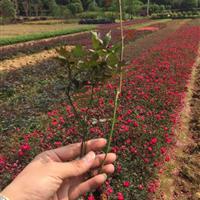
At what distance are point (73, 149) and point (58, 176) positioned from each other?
344mm

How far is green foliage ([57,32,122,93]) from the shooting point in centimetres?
186

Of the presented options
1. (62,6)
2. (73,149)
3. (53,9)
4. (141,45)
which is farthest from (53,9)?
(73,149)

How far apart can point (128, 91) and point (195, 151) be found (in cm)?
236

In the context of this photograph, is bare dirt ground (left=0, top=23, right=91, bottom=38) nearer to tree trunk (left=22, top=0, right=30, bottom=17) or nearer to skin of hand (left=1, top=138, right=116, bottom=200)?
skin of hand (left=1, top=138, right=116, bottom=200)

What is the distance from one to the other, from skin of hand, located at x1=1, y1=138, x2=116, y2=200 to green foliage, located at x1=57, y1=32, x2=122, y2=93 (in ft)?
1.88

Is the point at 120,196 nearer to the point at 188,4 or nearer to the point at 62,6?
the point at 62,6

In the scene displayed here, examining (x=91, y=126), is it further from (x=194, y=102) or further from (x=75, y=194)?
(x=194, y=102)

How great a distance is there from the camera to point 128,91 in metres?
7.44

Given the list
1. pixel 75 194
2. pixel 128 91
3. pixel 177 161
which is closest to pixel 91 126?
pixel 177 161

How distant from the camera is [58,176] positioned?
7.08ft

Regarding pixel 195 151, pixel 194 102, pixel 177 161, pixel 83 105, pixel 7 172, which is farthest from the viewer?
pixel 194 102

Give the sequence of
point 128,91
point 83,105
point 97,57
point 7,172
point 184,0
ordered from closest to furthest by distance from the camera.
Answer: point 97,57
point 7,172
point 83,105
point 128,91
point 184,0

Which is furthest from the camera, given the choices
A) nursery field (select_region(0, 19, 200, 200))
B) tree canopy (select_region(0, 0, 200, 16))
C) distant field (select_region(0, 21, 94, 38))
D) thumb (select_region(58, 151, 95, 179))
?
tree canopy (select_region(0, 0, 200, 16))

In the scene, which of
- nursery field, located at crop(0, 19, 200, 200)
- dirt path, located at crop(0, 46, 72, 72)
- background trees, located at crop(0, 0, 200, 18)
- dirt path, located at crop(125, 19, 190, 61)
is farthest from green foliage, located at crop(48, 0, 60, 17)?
nursery field, located at crop(0, 19, 200, 200)
